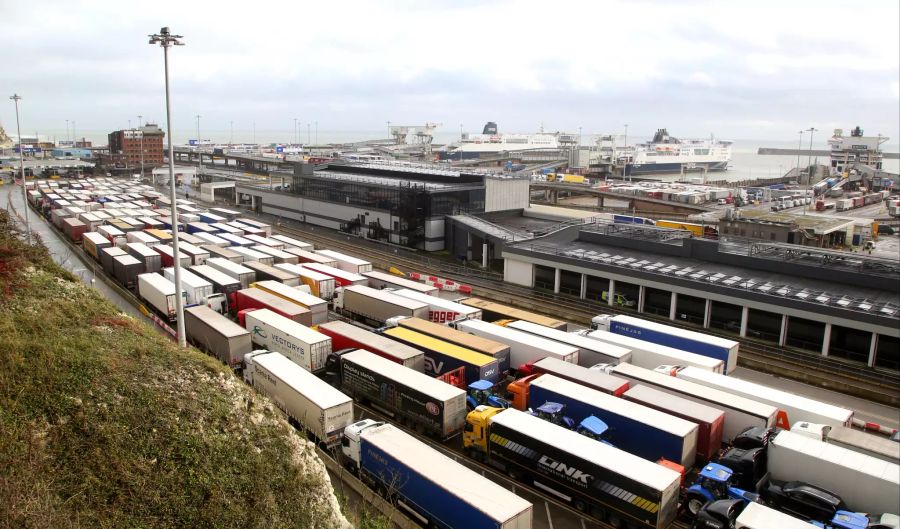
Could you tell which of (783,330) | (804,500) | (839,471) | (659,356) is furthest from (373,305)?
(839,471)

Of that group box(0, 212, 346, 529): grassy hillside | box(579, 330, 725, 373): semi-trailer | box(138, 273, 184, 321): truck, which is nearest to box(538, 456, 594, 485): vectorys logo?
box(0, 212, 346, 529): grassy hillside

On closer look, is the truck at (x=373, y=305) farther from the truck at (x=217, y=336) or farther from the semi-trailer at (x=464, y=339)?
the truck at (x=217, y=336)

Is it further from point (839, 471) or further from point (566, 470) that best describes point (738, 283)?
point (566, 470)

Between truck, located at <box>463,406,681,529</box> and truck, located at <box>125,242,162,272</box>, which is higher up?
truck, located at <box>125,242,162,272</box>

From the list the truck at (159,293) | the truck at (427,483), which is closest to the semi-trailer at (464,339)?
the truck at (427,483)

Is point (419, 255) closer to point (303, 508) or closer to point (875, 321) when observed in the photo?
point (875, 321)

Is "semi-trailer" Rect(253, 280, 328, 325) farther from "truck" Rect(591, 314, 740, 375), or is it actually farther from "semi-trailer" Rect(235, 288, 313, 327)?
"truck" Rect(591, 314, 740, 375)
